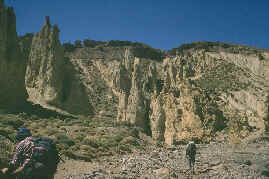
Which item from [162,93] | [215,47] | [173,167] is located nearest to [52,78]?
[162,93]

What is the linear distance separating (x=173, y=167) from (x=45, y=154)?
7.80m

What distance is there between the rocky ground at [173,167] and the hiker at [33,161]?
15.6 feet

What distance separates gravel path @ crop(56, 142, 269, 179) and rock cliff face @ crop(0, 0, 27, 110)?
18.0 m

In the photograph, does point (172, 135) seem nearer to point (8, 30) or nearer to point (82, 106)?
point (82, 106)

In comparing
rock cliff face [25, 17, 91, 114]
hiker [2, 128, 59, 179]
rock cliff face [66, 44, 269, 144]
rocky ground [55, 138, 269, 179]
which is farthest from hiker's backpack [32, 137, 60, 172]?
rock cliff face [25, 17, 91, 114]

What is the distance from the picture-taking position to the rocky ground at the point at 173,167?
11.0m

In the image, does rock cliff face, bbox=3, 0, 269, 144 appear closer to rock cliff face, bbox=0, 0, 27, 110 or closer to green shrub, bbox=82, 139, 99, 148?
rock cliff face, bbox=0, 0, 27, 110

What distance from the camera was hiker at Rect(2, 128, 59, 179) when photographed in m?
5.54

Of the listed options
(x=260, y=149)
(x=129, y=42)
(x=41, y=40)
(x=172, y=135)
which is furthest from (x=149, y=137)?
(x=129, y=42)

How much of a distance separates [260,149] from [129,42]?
67870 millimetres

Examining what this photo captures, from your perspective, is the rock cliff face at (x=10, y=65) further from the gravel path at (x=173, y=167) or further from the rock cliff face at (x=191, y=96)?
the gravel path at (x=173, y=167)

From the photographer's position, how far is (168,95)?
3472cm

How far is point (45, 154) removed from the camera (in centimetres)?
566

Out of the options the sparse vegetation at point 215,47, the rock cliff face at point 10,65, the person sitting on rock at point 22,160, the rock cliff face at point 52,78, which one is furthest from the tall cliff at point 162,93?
the person sitting on rock at point 22,160
